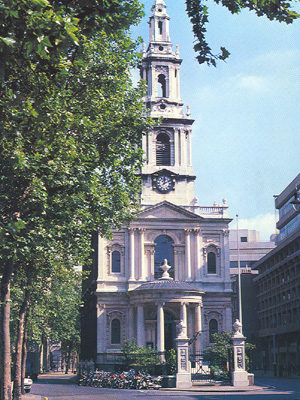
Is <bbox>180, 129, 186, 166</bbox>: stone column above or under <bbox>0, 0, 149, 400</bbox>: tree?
above

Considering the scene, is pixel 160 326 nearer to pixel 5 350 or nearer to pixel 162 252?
A: pixel 162 252

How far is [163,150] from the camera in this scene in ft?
237

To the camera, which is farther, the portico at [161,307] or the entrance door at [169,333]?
the entrance door at [169,333]

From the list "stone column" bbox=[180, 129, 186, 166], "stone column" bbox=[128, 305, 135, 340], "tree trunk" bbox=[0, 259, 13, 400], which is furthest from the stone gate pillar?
"stone column" bbox=[180, 129, 186, 166]

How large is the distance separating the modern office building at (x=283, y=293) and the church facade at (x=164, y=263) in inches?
303

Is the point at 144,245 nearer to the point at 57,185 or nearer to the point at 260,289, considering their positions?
the point at 260,289

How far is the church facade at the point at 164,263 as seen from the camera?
6370cm

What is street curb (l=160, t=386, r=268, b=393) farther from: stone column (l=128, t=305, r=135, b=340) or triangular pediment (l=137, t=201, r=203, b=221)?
triangular pediment (l=137, t=201, r=203, b=221)

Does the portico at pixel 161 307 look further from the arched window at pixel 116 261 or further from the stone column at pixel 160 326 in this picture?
the arched window at pixel 116 261

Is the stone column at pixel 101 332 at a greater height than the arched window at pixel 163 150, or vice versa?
the arched window at pixel 163 150

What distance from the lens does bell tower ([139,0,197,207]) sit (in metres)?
70.4

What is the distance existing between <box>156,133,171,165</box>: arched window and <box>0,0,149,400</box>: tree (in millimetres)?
37844

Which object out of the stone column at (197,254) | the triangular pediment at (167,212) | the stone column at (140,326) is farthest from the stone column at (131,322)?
the triangular pediment at (167,212)

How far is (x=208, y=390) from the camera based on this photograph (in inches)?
1406
